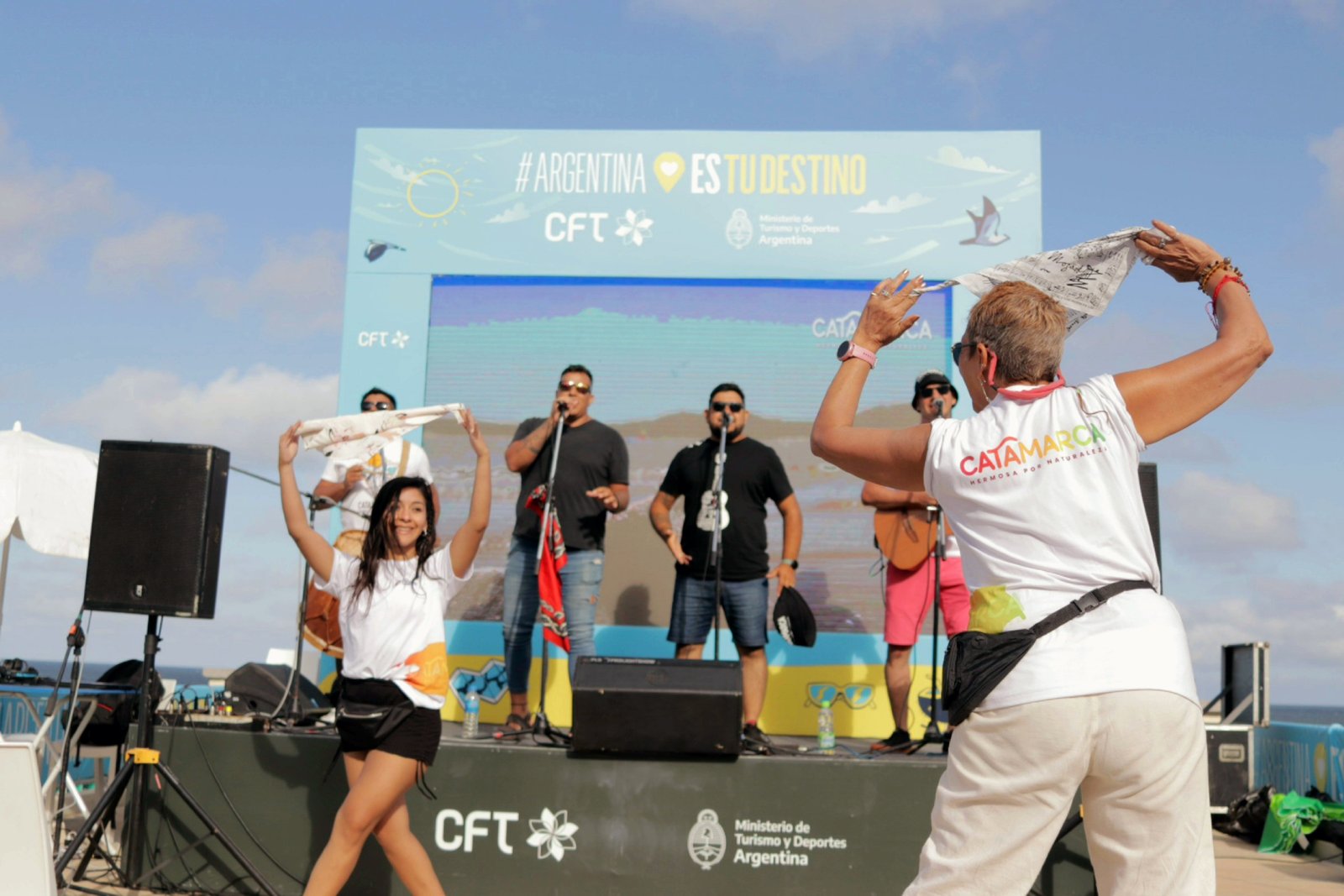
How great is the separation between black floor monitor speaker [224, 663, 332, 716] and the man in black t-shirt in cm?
182

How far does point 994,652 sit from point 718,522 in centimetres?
363

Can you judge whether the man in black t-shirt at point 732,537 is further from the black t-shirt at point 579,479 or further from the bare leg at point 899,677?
the bare leg at point 899,677

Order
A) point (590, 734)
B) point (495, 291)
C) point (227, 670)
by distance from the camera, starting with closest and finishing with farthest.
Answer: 1. point (590, 734)
2. point (495, 291)
3. point (227, 670)

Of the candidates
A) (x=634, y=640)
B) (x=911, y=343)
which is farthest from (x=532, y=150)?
(x=634, y=640)

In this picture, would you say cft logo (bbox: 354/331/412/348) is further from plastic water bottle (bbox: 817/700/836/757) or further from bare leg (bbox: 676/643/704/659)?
plastic water bottle (bbox: 817/700/836/757)

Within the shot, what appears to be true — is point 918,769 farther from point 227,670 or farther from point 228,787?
point 227,670

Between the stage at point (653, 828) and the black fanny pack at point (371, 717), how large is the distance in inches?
30.9

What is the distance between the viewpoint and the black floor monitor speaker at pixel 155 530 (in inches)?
192

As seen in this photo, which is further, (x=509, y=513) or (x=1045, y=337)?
(x=509, y=513)

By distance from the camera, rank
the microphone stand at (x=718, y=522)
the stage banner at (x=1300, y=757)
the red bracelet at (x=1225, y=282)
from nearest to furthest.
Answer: the red bracelet at (x=1225, y=282) → the microphone stand at (x=718, y=522) → the stage banner at (x=1300, y=757)

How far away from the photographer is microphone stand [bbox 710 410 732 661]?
5574 millimetres

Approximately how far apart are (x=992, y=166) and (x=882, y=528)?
2.90 meters

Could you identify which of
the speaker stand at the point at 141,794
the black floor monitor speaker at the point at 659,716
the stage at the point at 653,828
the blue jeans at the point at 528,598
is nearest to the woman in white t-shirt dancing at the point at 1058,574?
the black floor monitor speaker at the point at 659,716

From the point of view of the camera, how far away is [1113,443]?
212cm
